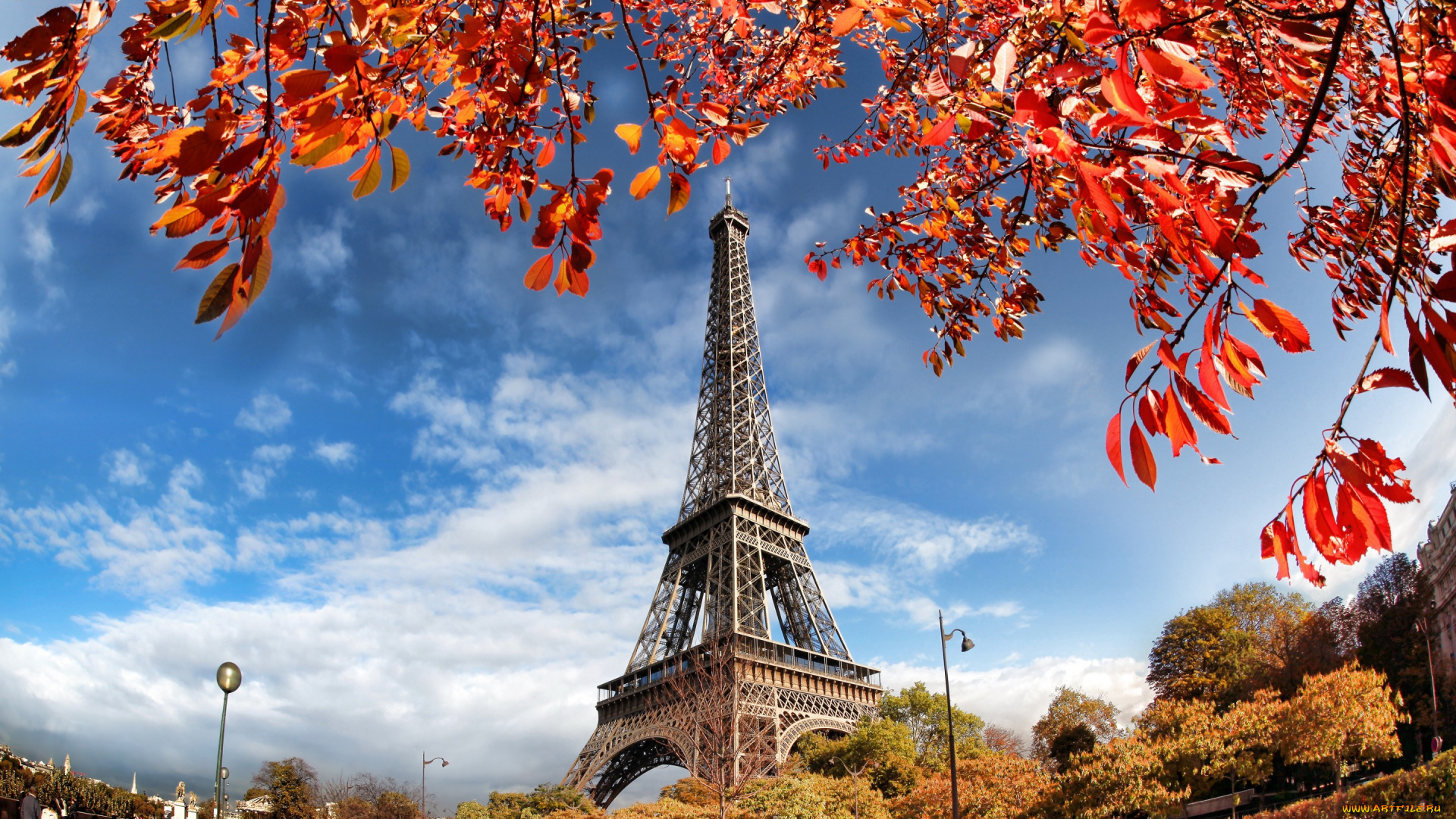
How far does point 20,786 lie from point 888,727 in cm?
3129

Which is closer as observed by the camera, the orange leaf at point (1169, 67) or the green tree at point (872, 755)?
the orange leaf at point (1169, 67)

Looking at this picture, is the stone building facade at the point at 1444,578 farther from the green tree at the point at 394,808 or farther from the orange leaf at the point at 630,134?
the green tree at the point at 394,808

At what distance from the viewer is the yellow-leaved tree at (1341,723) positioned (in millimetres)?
19234

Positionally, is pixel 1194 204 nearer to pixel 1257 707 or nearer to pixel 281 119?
pixel 281 119

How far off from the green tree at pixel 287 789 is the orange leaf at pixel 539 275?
4571 centimetres

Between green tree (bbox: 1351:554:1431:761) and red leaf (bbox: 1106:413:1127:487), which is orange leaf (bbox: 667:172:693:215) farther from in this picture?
green tree (bbox: 1351:554:1431:761)

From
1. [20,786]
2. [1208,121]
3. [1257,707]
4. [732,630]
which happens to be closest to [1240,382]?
[1208,121]


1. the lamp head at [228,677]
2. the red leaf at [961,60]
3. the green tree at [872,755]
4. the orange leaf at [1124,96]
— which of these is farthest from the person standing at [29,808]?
the green tree at [872,755]

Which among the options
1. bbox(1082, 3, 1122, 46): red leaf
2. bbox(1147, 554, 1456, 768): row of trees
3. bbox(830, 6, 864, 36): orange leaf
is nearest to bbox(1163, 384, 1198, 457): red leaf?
bbox(1082, 3, 1122, 46): red leaf

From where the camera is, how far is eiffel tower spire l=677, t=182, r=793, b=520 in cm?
4178

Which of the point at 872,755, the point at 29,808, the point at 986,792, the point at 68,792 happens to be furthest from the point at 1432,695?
the point at 68,792

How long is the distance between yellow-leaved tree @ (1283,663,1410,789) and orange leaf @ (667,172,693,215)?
25.5 m

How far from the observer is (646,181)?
7.34 feet

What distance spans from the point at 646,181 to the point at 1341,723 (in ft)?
85.4
